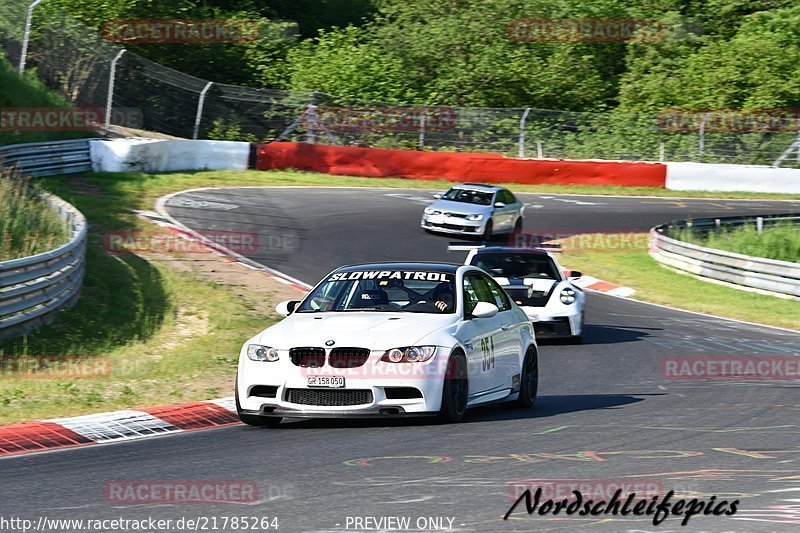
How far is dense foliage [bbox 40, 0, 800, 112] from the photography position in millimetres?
47969

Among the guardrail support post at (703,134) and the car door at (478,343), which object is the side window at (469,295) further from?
the guardrail support post at (703,134)

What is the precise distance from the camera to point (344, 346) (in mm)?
9328

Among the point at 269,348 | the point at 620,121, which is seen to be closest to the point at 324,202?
the point at 620,121

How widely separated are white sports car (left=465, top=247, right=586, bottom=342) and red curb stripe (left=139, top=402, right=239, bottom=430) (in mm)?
6398

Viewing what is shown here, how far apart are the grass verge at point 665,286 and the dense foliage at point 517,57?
19.3 m

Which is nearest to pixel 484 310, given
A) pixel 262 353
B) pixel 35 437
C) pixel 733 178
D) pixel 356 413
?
pixel 356 413

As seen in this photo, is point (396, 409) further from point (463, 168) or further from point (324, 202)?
point (463, 168)

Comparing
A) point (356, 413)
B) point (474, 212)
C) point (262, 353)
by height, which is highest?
point (262, 353)

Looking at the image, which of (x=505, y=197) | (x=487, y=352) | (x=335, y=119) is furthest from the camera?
(x=335, y=119)

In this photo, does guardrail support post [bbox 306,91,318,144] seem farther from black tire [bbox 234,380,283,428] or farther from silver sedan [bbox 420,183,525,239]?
black tire [bbox 234,380,283,428]

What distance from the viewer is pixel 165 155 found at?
34281 mm

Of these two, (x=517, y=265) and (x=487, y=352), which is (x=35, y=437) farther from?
(x=517, y=265)

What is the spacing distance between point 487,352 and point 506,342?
1.78 ft

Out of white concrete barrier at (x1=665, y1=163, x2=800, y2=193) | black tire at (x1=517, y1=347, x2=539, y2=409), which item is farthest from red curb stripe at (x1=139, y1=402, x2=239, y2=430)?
white concrete barrier at (x1=665, y1=163, x2=800, y2=193)
